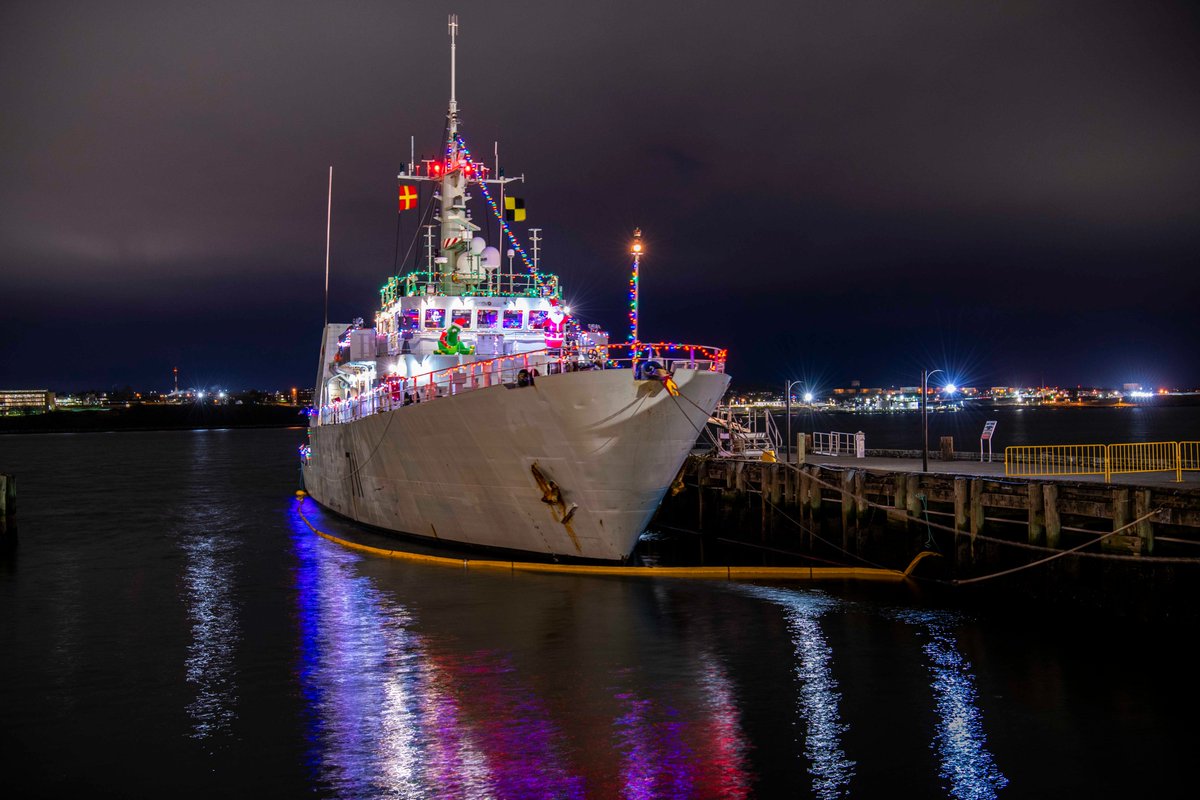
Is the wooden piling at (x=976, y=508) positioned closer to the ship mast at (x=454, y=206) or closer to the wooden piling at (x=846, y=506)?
the wooden piling at (x=846, y=506)

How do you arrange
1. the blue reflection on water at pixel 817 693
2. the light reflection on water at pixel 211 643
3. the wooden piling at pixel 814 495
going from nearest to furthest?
the blue reflection on water at pixel 817 693, the light reflection on water at pixel 211 643, the wooden piling at pixel 814 495

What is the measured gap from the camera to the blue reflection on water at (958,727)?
9320 mm

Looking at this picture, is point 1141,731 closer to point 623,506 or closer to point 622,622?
point 622,622

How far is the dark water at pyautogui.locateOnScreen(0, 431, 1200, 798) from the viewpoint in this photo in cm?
959

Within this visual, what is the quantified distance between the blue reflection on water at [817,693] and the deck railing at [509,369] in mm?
4773

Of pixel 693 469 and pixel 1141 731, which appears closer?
pixel 1141 731

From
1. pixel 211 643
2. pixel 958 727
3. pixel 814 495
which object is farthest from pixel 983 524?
pixel 211 643

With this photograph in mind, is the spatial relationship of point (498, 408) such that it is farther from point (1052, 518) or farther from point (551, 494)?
point (1052, 518)

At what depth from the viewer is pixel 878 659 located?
13539 millimetres

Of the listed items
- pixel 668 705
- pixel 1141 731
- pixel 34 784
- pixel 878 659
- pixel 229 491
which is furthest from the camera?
pixel 229 491

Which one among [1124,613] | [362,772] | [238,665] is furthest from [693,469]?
[362,772]

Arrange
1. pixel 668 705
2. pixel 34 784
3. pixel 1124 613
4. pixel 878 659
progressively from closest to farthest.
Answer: pixel 34 784 → pixel 668 705 → pixel 878 659 → pixel 1124 613

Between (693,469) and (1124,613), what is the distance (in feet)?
47.2

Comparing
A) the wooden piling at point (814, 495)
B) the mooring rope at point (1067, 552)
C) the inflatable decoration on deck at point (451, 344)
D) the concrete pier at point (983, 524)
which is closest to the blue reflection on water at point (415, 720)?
the inflatable decoration on deck at point (451, 344)
